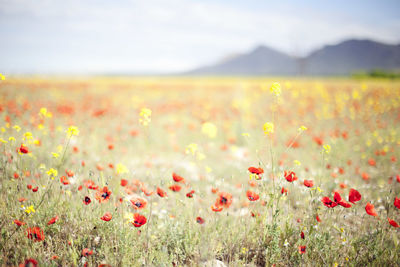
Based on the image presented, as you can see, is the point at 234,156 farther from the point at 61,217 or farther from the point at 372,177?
the point at 61,217

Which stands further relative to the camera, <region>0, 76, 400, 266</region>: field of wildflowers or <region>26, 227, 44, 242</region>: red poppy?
<region>0, 76, 400, 266</region>: field of wildflowers

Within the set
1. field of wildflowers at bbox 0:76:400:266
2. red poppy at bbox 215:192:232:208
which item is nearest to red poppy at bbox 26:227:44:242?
field of wildflowers at bbox 0:76:400:266

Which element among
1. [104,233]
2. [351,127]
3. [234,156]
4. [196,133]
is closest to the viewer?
[104,233]

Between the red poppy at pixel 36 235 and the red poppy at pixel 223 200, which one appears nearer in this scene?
the red poppy at pixel 36 235

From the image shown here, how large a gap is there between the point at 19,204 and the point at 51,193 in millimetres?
295

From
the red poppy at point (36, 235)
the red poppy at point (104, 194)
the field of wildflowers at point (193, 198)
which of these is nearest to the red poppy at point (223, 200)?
the field of wildflowers at point (193, 198)

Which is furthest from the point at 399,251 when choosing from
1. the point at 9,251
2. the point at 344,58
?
the point at 344,58

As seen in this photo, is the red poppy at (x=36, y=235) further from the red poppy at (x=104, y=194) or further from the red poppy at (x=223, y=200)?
the red poppy at (x=223, y=200)

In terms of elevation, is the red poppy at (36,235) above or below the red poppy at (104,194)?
below

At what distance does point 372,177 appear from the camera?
444 centimetres

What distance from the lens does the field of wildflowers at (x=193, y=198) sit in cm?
193

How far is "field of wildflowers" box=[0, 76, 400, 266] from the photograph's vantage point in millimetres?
1927

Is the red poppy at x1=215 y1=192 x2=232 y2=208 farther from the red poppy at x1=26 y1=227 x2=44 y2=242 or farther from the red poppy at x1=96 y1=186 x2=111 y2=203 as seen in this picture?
the red poppy at x1=26 y1=227 x2=44 y2=242

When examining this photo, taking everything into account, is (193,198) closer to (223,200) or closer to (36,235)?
(223,200)
